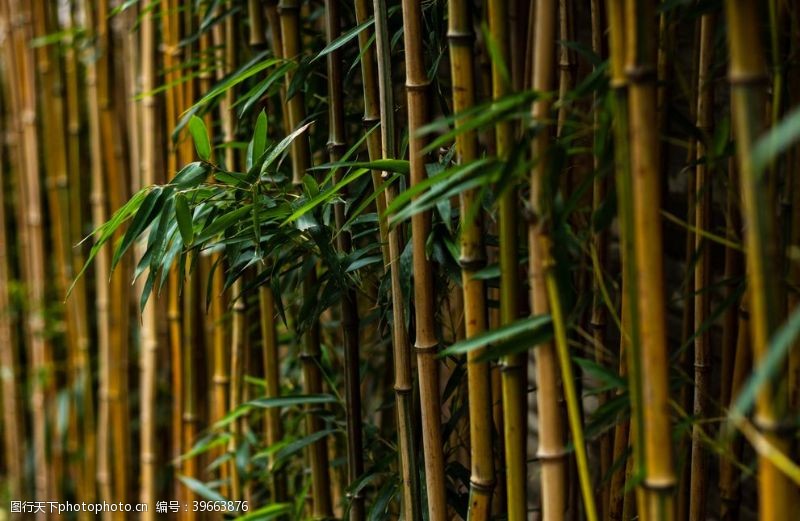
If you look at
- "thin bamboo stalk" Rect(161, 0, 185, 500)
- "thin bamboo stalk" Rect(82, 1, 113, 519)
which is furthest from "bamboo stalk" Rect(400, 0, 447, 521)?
"thin bamboo stalk" Rect(82, 1, 113, 519)

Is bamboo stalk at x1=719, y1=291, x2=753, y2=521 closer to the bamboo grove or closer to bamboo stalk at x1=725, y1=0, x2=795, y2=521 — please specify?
the bamboo grove

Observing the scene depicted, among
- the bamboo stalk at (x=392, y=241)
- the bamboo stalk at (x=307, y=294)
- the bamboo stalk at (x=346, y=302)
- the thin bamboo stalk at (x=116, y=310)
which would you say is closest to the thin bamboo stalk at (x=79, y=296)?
the thin bamboo stalk at (x=116, y=310)

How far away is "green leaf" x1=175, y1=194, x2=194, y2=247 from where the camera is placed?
783 millimetres

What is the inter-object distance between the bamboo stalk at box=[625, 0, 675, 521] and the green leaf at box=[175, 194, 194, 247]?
42 cm

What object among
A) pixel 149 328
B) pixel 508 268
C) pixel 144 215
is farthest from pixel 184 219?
pixel 149 328

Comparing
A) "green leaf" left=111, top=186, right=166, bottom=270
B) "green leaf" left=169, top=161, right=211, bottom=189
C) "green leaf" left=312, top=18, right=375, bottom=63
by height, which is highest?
"green leaf" left=312, top=18, right=375, bottom=63

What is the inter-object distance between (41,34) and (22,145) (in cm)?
30

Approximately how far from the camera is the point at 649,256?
0.53m

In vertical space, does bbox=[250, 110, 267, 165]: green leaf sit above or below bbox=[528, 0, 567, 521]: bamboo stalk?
above

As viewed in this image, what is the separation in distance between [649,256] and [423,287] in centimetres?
29

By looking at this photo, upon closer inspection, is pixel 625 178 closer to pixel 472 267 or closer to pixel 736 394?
pixel 472 267

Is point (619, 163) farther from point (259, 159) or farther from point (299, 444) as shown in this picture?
point (299, 444)

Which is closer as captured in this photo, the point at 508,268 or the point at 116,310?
the point at 508,268

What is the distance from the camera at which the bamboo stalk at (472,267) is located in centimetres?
68
